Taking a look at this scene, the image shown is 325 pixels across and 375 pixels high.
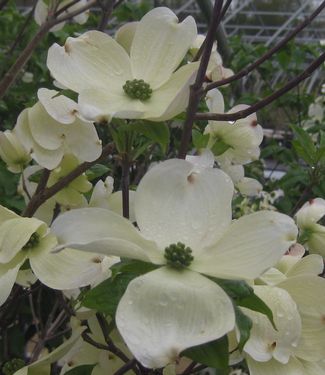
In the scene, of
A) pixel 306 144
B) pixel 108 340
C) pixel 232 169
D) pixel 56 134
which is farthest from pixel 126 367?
pixel 306 144

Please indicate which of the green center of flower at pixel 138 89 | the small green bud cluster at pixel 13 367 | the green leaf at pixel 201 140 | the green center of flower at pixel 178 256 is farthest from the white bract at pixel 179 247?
the small green bud cluster at pixel 13 367

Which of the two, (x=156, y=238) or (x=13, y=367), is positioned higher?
(x=156, y=238)

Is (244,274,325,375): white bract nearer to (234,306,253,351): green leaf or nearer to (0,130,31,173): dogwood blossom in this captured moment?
(234,306,253,351): green leaf

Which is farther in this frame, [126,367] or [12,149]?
[12,149]

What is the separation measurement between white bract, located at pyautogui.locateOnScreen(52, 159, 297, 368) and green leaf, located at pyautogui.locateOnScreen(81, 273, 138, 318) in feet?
0.09

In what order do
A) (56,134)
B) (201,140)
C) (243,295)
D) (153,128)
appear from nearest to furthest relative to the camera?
(243,295), (153,128), (56,134), (201,140)

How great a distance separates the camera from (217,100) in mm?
924

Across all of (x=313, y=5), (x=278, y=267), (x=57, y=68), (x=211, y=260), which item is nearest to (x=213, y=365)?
(x=211, y=260)

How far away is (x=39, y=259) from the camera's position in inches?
25.6

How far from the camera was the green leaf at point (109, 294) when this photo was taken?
21.7 inches

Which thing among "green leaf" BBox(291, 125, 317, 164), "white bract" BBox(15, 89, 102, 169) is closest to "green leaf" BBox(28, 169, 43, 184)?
"white bract" BBox(15, 89, 102, 169)

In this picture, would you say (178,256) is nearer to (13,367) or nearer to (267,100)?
(267,100)

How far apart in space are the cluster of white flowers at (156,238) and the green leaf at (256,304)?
0.02 m

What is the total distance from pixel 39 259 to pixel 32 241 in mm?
22
